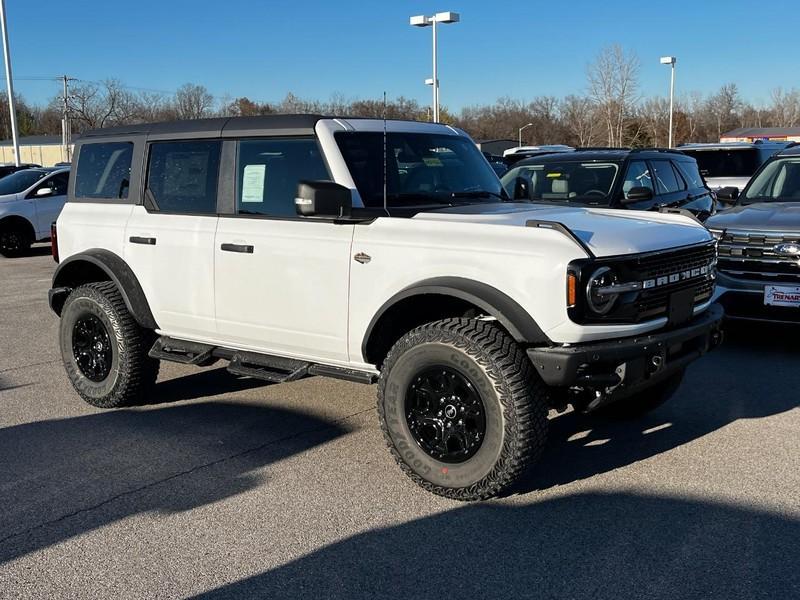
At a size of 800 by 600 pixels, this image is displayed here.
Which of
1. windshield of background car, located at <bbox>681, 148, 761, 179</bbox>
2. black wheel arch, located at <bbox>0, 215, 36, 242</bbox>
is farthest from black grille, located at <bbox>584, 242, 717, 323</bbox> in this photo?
black wheel arch, located at <bbox>0, 215, 36, 242</bbox>

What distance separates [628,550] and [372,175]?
260 cm

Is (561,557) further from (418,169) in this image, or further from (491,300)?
(418,169)

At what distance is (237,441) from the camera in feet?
17.2

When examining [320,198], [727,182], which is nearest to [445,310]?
[320,198]

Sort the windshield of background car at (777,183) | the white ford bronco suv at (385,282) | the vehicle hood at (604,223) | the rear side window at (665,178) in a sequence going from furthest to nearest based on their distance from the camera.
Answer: the rear side window at (665,178), the windshield of background car at (777,183), the vehicle hood at (604,223), the white ford bronco suv at (385,282)

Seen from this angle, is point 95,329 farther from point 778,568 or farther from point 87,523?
point 778,568

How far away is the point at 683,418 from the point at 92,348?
429 centimetres

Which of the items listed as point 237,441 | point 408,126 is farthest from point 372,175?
point 237,441

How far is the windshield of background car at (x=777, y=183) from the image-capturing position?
8562 mm

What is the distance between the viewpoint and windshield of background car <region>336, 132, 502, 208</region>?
16.4ft

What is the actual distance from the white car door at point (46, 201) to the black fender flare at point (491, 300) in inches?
573

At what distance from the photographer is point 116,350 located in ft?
19.2

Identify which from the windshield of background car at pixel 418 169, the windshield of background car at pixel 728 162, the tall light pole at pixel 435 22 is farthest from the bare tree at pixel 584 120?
the windshield of background car at pixel 418 169

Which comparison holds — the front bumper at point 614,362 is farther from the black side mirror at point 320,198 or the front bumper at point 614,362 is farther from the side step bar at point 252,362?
the black side mirror at point 320,198
